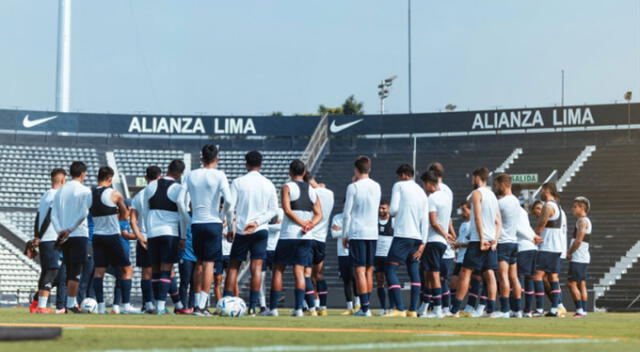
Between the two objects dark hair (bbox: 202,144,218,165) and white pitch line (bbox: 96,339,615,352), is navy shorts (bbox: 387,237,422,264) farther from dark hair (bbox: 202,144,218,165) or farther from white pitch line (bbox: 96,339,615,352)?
white pitch line (bbox: 96,339,615,352)

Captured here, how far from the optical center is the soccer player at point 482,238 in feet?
41.5

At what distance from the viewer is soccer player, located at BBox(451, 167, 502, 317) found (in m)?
12.7

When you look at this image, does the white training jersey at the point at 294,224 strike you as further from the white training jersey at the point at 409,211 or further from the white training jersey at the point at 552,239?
the white training jersey at the point at 552,239

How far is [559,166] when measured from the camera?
138 feet

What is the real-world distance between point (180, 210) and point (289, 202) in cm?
134

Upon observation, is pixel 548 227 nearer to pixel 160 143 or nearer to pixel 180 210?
pixel 180 210

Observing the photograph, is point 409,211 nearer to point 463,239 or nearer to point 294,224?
point 294,224

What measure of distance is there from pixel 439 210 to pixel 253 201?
2.94 metres

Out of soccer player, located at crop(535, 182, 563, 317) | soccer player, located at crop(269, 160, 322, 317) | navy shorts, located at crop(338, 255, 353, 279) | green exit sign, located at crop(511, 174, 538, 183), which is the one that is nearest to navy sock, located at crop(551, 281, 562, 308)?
soccer player, located at crop(535, 182, 563, 317)

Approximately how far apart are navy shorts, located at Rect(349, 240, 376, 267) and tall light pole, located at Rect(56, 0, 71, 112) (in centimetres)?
3558

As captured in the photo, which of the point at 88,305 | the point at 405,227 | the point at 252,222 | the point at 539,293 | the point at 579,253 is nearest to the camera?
the point at 252,222

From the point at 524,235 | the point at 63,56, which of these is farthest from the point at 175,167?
the point at 63,56

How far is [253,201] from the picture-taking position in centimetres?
1148

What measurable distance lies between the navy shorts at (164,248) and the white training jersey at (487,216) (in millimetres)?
3956
